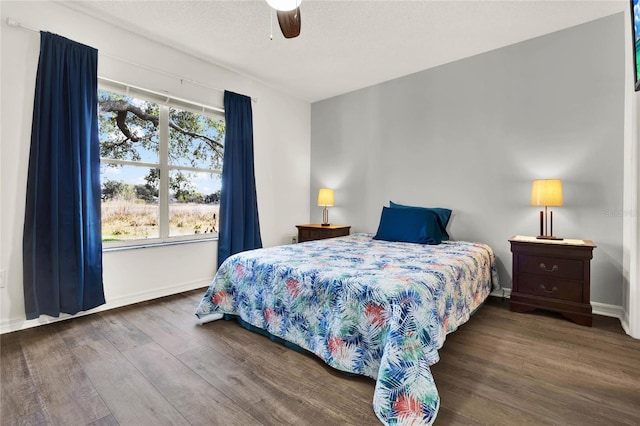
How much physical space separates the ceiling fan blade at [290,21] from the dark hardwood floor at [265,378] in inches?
80.2

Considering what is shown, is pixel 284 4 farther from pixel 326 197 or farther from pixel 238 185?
pixel 326 197

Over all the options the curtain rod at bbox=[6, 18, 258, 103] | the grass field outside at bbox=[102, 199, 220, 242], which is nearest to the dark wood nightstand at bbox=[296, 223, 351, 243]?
the grass field outside at bbox=[102, 199, 220, 242]

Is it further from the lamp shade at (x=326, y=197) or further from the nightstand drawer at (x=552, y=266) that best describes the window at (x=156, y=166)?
the nightstand drawer at (x=552, y=266)

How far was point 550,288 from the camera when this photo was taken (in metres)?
2.65

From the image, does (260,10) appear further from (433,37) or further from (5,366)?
(5,366)

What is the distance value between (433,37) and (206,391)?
11.3 feet

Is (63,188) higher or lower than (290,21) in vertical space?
lower

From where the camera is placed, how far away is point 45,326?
2.47 meters

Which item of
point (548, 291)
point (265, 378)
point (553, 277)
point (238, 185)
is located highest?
point (238, 185)

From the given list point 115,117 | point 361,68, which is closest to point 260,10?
point 361,68

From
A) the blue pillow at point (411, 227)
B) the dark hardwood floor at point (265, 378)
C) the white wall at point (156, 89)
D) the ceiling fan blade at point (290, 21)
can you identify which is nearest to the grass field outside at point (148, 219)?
the white wall at point (156, 89)

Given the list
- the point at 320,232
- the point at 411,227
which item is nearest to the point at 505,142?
the point at 411,227

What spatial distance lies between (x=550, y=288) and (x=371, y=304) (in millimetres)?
1955

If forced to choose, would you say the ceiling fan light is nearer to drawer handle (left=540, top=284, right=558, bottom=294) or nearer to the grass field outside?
the grass field outside
